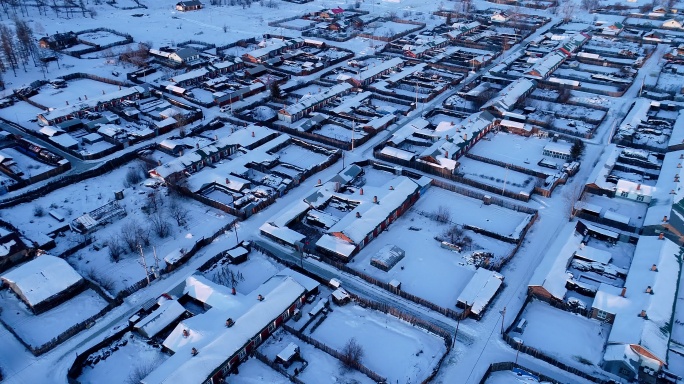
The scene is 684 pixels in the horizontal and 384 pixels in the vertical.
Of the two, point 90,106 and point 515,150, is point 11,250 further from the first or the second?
point 515,150

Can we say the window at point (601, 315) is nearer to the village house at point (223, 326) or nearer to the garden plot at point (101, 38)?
the village house at point (223, 326)

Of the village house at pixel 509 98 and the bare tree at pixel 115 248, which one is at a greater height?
the village house at pixel 509 98

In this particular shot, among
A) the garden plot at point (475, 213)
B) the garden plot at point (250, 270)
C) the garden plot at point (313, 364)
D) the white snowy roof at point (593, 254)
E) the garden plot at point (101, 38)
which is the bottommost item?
the garden plot at point (313, 364)

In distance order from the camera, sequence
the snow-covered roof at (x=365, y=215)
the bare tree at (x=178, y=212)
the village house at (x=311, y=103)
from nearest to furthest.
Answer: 1. the snow-covered roof at (x=365, y=215)
2. the bare tree at (x=178, y=212)
3. the village house at (x=311, y=103)

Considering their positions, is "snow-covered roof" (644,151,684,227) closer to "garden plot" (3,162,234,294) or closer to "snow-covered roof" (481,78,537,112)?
"snow-covered roof" (481,78,537,112)

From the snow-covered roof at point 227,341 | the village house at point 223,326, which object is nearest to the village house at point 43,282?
the village house at point 223,326

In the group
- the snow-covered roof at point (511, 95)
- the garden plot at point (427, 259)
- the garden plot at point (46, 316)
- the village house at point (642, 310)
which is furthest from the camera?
the snow-covered roof at point (511, 95)

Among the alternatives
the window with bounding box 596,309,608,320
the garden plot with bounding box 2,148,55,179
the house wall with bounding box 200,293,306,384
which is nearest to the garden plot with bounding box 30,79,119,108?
the garden plot with bounding box 2,148,55,179

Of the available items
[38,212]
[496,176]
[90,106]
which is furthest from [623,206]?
[90,106]

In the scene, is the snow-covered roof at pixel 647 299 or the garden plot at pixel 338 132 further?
the garden plot at pixel 338 132
